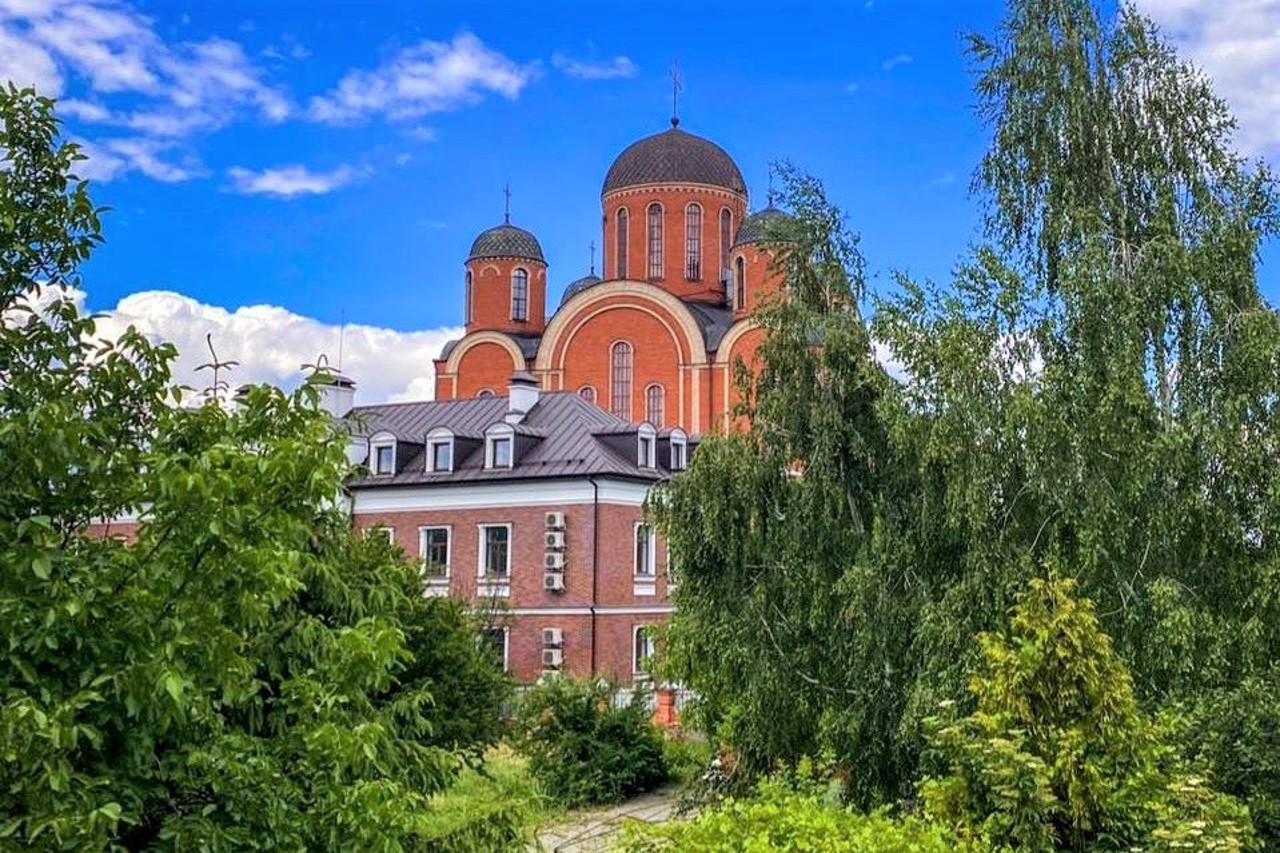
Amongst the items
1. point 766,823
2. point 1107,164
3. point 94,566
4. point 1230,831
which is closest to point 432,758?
point 766,823

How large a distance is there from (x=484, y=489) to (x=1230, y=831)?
66.4 ft

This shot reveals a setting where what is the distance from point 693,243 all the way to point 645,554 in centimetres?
1770

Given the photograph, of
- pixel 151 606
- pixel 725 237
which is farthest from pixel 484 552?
pixel 151 606

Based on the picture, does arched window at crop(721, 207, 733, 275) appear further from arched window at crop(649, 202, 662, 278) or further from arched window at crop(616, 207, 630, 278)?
arched window at crop(616, 207, 630, 278)

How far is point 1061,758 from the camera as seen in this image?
300 inches

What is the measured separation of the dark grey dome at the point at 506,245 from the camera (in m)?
43.4

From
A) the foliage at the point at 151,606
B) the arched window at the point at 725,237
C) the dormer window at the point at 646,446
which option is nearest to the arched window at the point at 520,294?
the arched window at the point at 725,237

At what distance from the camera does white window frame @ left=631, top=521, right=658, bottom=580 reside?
25922 mm

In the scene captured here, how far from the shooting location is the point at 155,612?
4.25 m

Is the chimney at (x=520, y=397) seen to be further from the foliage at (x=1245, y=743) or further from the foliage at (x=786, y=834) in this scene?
the foliage at (x=786, y=834)

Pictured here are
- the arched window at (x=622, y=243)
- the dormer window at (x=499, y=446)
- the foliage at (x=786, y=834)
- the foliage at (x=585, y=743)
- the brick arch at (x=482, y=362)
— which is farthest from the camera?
the brick arch at (x=482, y=362)

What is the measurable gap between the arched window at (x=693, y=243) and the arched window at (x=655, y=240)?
0.91 meters

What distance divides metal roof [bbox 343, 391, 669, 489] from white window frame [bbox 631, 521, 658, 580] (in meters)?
1.35

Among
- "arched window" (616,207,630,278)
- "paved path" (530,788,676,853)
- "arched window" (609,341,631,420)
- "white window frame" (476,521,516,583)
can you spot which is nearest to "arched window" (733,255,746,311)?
"arched window" (609,341,631,420)
